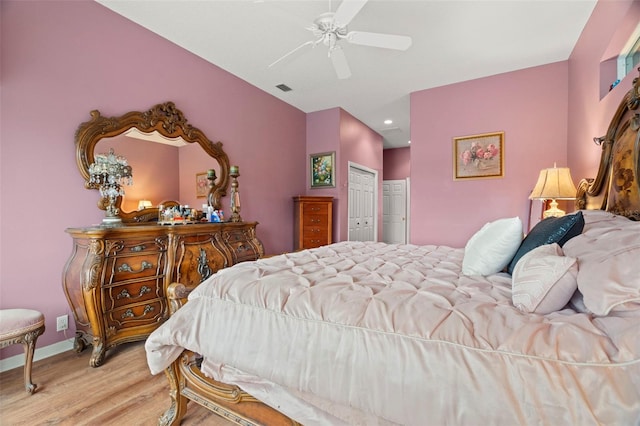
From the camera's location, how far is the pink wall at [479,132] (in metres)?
3.37

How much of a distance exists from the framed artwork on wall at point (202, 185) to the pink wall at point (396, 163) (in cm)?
532

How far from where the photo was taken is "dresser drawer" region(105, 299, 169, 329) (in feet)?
6.85

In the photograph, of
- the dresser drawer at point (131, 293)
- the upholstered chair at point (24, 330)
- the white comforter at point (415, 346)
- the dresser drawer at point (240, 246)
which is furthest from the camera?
the dresser drawer at point (240, 246)

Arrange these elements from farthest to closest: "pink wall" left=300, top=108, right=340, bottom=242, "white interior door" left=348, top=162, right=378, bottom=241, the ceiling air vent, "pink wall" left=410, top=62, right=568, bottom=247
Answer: "white interior door" left=348, top=162, right=378, bottom=241, "pink wall" left=300, top=108, right=340, bottom=242, the ceiling air vent, "pink wall" left=410, top=62, right=568, bottom=247

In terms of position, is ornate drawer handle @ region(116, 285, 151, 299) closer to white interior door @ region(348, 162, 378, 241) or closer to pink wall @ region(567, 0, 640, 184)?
white interior door @ region(348, 162, 378, 241)

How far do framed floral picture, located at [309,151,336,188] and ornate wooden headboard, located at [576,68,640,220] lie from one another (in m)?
3.32

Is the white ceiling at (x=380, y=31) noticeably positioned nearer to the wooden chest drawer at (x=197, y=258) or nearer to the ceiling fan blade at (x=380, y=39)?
the ceiling fan blade at (x=380, y=39)

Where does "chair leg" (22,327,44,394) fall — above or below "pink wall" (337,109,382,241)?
below

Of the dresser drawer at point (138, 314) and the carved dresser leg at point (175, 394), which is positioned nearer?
the carved dresser leg at point (175, 394)

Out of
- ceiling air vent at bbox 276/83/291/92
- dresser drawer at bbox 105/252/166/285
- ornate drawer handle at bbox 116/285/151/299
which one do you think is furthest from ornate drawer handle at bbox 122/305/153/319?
ceiling air vent at bbox 276/83/291/92

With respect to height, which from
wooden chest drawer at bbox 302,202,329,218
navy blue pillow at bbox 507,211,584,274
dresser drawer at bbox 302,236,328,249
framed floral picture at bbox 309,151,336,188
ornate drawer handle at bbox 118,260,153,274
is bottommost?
dresser drawer at bbox 302,236,328,249

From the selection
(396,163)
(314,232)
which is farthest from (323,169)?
(396,163)

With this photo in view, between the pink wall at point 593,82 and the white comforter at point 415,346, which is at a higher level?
the pink wall at point 593,82

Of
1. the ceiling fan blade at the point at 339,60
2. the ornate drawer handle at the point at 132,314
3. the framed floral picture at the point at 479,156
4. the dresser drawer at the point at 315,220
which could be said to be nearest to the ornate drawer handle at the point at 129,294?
the ornate drawer handle at the point at 132,314
